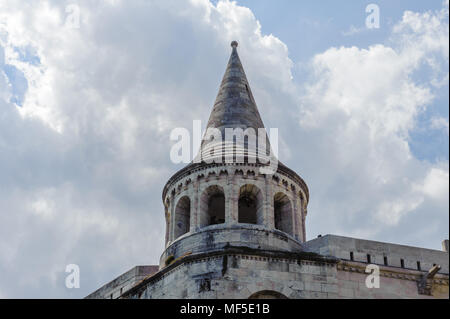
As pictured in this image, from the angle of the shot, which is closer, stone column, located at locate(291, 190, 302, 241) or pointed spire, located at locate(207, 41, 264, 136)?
stone column, located at locate(291, 190, 302, 241)

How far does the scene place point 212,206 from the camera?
23672mm

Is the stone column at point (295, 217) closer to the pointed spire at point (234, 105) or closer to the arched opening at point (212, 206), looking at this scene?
the arched opening at point (212, 206)

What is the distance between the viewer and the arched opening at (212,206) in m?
21.4

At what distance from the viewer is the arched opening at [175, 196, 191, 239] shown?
22.0m

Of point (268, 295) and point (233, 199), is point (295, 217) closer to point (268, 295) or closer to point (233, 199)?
point (233, 199)

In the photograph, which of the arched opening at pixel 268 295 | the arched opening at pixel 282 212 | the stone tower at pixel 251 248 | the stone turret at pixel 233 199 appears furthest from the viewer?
the arched opening at pixel 282 212

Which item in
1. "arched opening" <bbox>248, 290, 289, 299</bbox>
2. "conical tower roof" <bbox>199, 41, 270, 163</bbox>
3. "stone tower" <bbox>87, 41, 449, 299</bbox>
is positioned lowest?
"arched opening" <bbox>248, 290, 289, 299</bbox>

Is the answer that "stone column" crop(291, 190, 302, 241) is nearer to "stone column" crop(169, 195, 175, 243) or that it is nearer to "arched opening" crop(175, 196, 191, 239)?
"arched opening" crop(175, 196, 191, 239)

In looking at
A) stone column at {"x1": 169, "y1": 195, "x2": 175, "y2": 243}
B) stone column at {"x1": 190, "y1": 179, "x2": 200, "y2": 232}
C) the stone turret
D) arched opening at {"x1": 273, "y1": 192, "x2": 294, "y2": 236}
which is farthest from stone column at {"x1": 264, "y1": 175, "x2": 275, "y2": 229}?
stone column at {"x1": 169, "y1": 195, "x2": 175, "y2": 243}

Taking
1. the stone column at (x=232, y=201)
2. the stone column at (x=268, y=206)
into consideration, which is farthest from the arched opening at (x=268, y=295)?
the stone column at (x=232, y=201)

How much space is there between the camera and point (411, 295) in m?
→ 19.6
